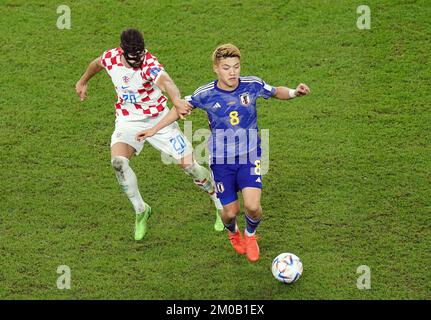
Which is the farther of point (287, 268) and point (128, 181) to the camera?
point (128, 181)

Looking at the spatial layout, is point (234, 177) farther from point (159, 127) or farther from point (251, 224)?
point (159, 127)

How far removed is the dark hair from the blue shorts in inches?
58.2

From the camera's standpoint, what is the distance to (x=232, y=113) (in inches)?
387

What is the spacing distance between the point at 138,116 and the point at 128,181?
2.41ft

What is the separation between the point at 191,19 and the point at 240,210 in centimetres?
413

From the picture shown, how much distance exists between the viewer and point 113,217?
36.2 ft

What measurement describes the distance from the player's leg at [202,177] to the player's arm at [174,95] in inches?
36.5

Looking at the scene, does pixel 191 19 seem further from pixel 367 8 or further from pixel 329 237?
pixel 329 237

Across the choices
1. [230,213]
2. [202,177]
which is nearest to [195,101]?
[202,177]

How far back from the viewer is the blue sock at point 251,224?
10.1 m

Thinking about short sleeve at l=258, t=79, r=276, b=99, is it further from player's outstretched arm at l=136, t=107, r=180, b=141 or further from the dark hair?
the dark hair

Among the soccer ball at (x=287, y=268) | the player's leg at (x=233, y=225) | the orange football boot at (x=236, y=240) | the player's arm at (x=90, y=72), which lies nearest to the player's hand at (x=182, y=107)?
the player's leg at (x=233, y=225)

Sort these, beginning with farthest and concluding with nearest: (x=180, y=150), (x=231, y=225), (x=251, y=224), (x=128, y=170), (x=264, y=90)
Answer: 1. (x=180, y=150)
2. (x=128, y=170)
3. (x=231, y=225)
4. (x=251, y=224)
5. (x=264, y=90)

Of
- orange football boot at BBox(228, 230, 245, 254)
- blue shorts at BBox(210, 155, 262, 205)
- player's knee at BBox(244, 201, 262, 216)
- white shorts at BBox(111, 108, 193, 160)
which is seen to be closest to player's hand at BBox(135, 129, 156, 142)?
white shorts at BBox(111, 108, 193, 160)
